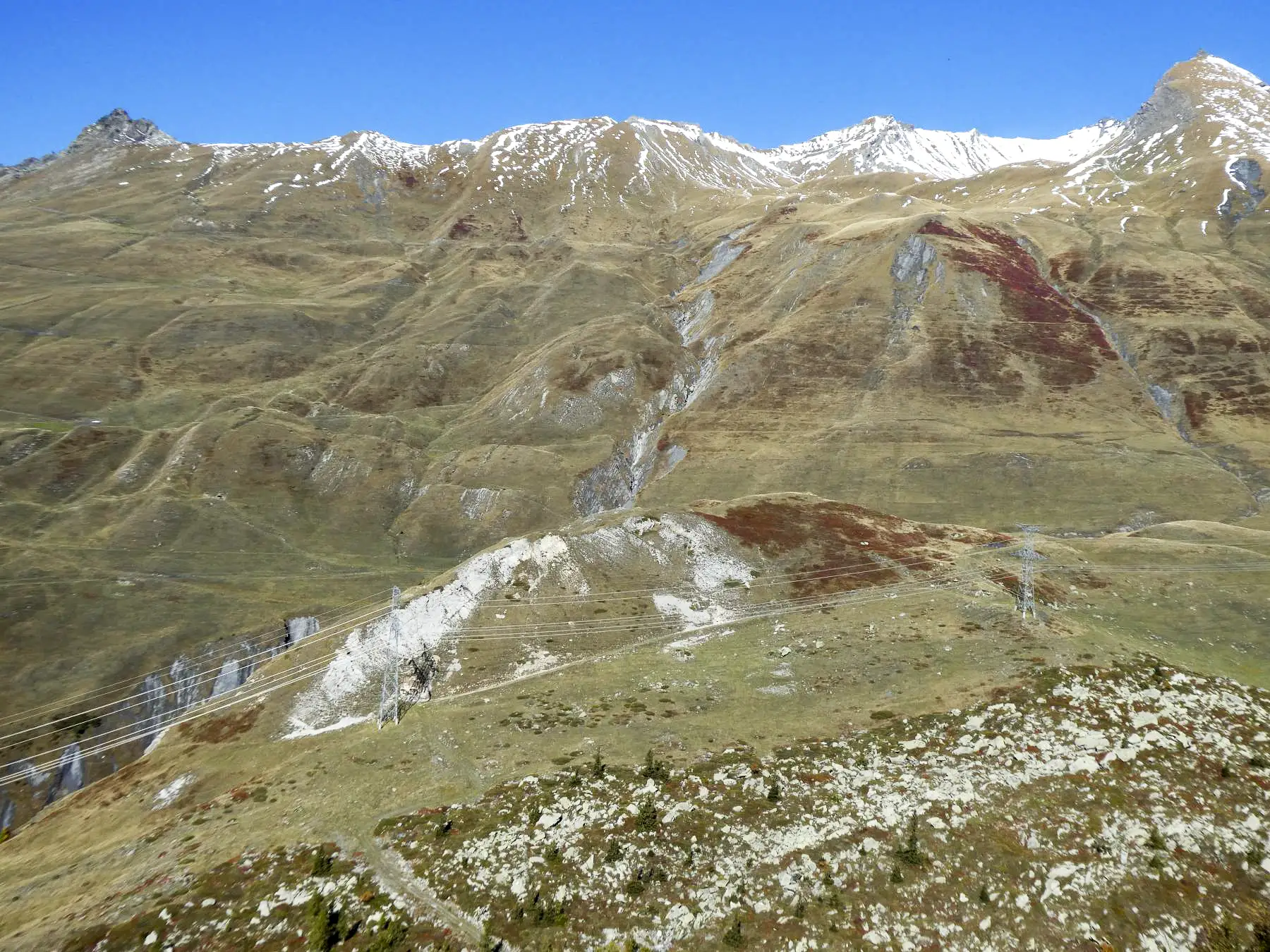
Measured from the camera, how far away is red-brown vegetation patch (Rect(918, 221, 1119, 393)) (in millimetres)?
150625

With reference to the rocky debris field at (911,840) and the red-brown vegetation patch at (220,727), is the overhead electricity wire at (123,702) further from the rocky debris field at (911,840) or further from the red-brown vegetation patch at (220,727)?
the rocky debris field at (911,840)

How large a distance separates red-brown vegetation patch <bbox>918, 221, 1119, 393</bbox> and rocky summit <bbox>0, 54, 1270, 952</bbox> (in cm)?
150

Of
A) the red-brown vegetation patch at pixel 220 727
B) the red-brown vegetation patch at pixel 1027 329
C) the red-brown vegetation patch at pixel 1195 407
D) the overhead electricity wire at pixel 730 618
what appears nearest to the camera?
the red-brown vegetation patch at pixel 220 727

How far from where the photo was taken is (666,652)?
5438 centimetres

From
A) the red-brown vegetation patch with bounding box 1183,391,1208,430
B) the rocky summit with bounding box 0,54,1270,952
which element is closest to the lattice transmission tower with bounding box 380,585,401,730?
→ the rocky summit with bounding box 0,54,1270,952

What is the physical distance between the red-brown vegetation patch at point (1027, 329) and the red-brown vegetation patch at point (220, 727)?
145993mm

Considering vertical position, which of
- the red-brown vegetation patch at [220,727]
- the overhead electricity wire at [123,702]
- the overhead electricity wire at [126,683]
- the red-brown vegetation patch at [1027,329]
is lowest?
the overhead electricity wire at [123,702]

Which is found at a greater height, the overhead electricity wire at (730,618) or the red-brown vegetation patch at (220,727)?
the red-brown vegetation patch at (220,727)

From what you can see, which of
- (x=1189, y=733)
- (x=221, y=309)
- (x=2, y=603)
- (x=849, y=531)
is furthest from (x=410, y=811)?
(x=221, y=309)

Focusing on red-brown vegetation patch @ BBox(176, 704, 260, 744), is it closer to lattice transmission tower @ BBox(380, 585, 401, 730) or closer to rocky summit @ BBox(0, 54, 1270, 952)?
rocky summit @ BBox(0, 54, 1270, 952)

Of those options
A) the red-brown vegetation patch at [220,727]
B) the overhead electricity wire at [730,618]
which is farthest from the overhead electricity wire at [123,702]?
the red-brown vegetation patch at [220,727]

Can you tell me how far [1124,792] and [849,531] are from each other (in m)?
44.5

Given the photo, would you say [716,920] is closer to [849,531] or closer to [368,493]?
[849,531]

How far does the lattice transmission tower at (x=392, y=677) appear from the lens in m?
44.8
